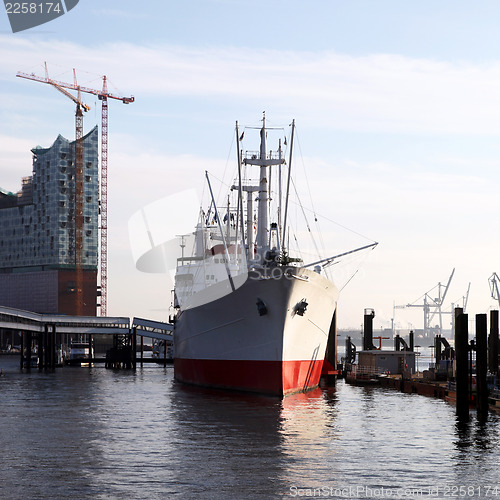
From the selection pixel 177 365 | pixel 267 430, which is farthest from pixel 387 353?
pixel 267 430

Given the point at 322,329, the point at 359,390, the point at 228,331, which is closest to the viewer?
the point at 228,331

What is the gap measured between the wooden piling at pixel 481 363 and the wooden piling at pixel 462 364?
62cm

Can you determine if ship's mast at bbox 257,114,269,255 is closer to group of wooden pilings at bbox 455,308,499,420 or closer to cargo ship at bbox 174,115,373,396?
cargo ship at bbox 174,115,373,396

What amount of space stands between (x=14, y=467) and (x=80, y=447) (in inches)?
181

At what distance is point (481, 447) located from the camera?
1292 inches

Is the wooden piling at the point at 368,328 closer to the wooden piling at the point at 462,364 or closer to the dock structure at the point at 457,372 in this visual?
the dock structure at the point at 457,372

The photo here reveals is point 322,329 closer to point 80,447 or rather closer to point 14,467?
point 80,447

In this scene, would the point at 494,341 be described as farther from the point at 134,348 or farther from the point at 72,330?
the point at 72,330

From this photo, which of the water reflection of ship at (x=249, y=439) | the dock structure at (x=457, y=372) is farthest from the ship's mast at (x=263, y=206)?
the dock structure at (x=457, y=372)

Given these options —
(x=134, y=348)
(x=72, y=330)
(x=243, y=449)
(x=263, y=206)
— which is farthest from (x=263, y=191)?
(x=72, y=330)

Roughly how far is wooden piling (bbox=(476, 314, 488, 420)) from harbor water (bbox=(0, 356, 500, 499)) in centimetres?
101

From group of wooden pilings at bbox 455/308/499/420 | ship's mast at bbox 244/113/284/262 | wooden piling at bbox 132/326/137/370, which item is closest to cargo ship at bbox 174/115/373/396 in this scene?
ship's mast at bbox 244/113/284/262

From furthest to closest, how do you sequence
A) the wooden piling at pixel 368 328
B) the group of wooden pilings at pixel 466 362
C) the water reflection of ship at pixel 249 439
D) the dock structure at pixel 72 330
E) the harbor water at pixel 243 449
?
1. the dock structure at pixel 72 330
2. the wooden piling at pixel 368 328
3. the group of wooden pilings at pixel 466 362
4. the water reflection of ship at pixel 249 439
5. the harbor water at pixel 243 449

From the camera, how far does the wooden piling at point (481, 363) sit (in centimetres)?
4116
